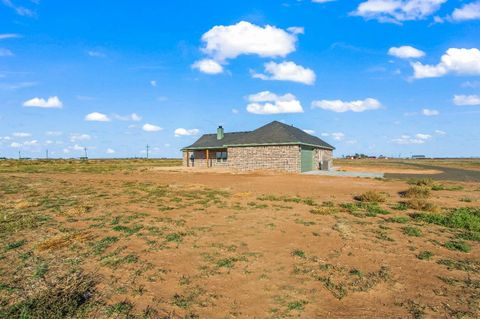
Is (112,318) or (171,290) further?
(171,290)

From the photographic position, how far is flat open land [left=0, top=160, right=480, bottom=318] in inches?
198

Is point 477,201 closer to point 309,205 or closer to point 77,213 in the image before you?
point 309,205

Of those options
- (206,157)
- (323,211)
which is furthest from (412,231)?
Answer: (206,157)

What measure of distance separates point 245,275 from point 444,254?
528 cm

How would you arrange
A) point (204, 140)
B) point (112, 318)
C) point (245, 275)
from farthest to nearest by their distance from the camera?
point (204, 140)
point (245, 275)
point (112, 318)

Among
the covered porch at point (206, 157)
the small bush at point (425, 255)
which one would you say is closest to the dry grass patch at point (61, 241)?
the small bush at point (425, 255)

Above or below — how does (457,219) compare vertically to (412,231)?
above

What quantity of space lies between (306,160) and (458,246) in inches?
956

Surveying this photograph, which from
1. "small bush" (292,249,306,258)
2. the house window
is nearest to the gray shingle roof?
the house window

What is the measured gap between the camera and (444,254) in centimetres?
747

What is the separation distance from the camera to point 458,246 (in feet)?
25.9

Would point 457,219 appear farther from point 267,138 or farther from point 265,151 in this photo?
point 267,138

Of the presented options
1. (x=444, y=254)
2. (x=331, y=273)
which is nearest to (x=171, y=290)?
(x=331, y=273)

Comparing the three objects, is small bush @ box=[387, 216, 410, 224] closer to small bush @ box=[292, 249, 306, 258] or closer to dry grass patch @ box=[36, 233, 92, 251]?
small bush @ box=[292, 249, 306, 258]
